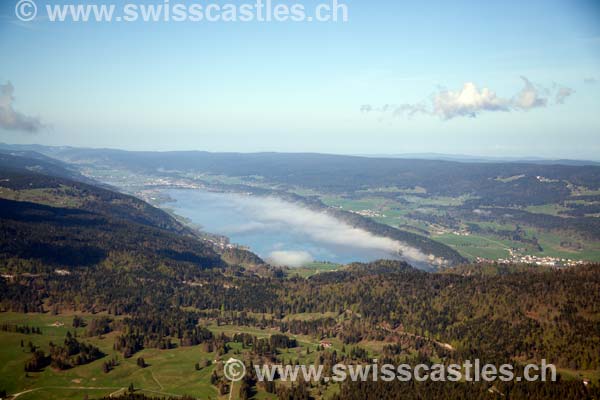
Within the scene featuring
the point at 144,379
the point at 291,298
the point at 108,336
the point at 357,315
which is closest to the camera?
the point at 144,379

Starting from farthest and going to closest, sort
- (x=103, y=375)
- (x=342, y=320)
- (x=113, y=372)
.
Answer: (x=342, y=320) < (x=113, y=372) < (x=103, y=375)

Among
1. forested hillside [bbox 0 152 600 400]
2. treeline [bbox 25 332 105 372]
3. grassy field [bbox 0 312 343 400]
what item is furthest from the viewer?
treeline [bbox 25 332 105 372]

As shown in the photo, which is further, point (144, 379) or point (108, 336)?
point (108, 336)

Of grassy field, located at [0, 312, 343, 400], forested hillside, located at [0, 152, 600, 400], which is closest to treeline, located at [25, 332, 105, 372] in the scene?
forested hillside, located at [0, 152, 600, 400]

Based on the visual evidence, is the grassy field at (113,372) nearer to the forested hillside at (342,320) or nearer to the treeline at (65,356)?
the forested hillside at (342,320)

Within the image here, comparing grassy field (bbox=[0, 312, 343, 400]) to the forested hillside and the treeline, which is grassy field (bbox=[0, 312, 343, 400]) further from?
the treeline

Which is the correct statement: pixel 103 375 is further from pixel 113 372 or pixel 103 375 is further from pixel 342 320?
pixel 342 320

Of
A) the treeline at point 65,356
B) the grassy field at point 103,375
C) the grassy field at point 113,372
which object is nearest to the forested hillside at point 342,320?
the treeline at point 65,356

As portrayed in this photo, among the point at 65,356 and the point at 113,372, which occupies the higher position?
the point at 65,356

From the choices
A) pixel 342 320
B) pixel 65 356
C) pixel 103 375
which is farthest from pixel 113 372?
pixel 342 320

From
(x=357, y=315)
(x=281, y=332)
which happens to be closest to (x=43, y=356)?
(x=281, y=332)

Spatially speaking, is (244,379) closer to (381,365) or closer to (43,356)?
(381,365)
